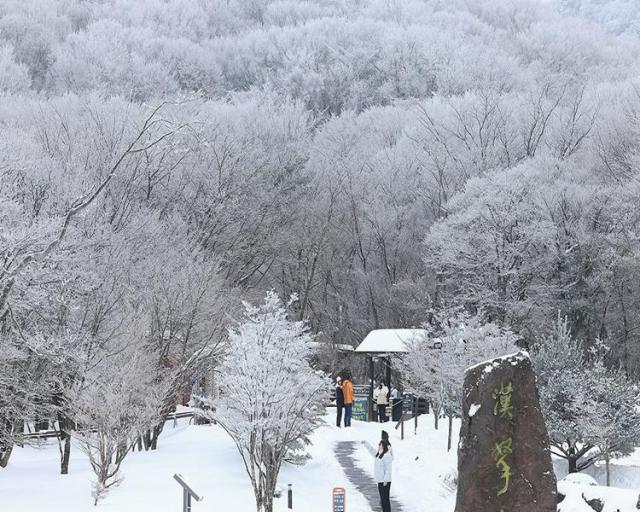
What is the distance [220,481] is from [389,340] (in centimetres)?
1434

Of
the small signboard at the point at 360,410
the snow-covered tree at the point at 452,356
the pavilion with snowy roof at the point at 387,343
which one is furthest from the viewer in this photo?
the small signboard at the point at 360,410

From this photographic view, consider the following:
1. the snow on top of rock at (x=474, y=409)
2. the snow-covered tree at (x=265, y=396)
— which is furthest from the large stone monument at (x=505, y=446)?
the snow-covered tree at (x=265, y=396)

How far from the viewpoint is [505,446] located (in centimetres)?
907

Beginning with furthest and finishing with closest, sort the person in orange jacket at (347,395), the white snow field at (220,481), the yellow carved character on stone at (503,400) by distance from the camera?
the person in orange jacket at (347,395) < the white snow field at (220,481) < the yellow carved character on stone at (503,400)

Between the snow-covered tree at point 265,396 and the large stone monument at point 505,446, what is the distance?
152 inches

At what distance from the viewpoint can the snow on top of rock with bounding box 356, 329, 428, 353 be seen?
2792cm

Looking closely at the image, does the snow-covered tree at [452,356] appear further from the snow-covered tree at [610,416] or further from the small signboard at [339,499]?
the small signboard at [339,499]

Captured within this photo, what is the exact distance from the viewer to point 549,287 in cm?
3164

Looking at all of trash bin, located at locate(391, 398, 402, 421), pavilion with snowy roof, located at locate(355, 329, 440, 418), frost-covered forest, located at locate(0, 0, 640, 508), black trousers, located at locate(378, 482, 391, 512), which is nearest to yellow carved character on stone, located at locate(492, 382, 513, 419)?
black trousers, located at locate(378, 482, 391, 512)

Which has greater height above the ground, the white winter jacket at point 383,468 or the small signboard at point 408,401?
the small signboard at point 408,401

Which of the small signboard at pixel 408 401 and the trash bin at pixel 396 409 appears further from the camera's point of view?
the small signboard at pixel 408 401

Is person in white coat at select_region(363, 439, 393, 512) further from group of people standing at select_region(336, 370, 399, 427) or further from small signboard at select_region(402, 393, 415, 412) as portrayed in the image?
small signboard at select_region(402, 393, 415, 412)

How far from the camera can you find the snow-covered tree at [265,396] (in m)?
12.7

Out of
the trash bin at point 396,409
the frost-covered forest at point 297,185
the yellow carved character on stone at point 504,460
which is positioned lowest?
the yellow carved character on stone at point 504,460
